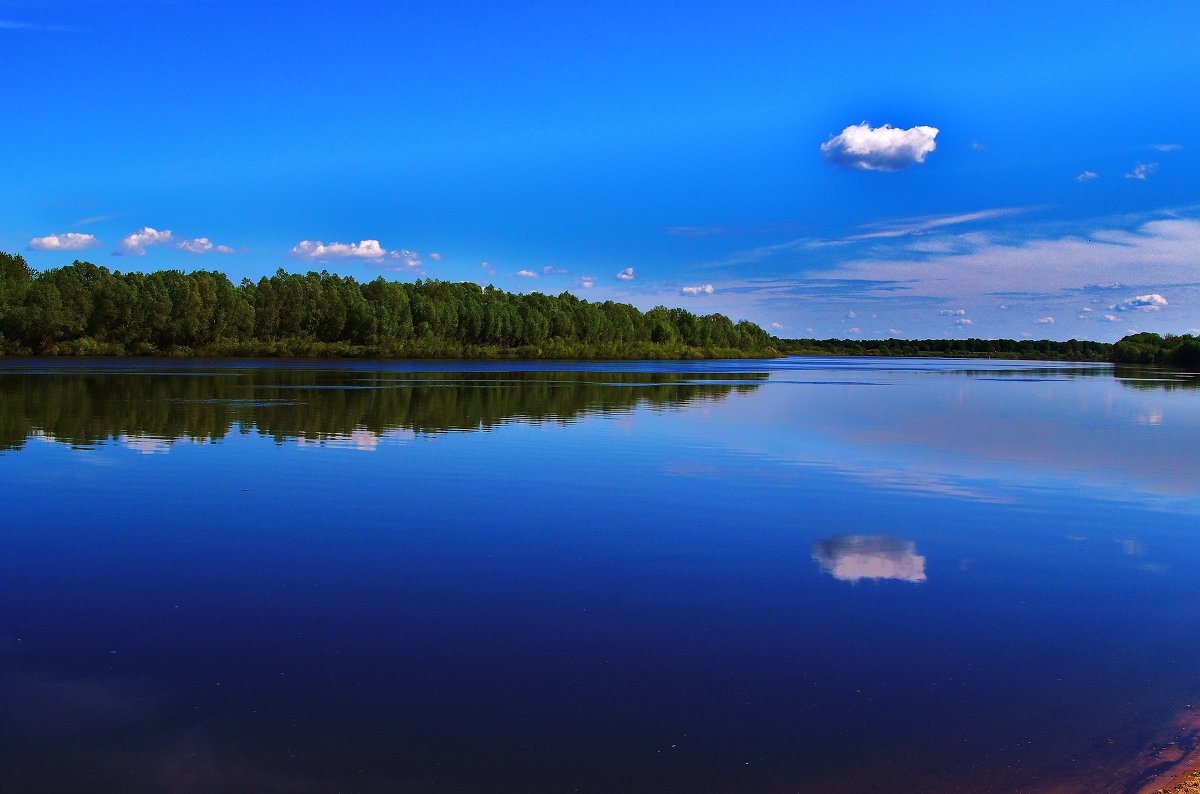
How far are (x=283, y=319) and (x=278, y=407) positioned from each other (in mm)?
83249

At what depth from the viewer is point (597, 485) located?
49.8 ft

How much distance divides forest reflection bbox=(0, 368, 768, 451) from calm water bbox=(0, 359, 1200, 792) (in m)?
4.10

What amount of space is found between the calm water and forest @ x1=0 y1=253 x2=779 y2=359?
269 feet

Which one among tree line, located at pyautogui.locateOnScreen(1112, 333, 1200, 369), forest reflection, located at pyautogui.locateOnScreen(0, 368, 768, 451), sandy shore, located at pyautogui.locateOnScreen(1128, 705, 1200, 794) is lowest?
sandy shore, located at pyautogui.locateOnScreen(1128, 705, 1200, 794)

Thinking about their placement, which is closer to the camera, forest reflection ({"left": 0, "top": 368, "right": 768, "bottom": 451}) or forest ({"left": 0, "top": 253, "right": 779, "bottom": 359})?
forest reflection ({"left": 0, "top": 368, "right": 768, "bottom": 451})

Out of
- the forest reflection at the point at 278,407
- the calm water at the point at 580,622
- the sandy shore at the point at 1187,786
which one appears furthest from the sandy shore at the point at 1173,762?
the forest reflection at the point at 278,407

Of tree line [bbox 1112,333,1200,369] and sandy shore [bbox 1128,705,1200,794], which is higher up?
tree line [bbox 1112,333,1200,369]

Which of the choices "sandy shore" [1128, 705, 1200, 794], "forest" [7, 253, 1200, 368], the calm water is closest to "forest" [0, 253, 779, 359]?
"forest" [7, 253, 1200, 368]

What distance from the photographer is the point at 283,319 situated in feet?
355

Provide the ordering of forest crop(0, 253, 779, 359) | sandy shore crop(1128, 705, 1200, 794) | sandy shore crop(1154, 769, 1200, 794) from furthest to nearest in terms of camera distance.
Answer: forest crop(0, 253, 779, 359), sandy shore crop(1128, 705, 1200, 794), sandy shore crop(1154, 769, 1200, 794)

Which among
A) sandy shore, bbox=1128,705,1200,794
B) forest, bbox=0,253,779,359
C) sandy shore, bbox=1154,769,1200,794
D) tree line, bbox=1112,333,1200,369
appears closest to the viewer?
sandy shore, bbox=1154,769,1200,794

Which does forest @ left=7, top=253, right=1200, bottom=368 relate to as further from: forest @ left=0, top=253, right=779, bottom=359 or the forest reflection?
the forest reflection

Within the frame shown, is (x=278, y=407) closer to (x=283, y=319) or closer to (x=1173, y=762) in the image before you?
(x=1173, y=762)

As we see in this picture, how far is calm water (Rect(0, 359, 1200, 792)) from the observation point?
17.5ft
